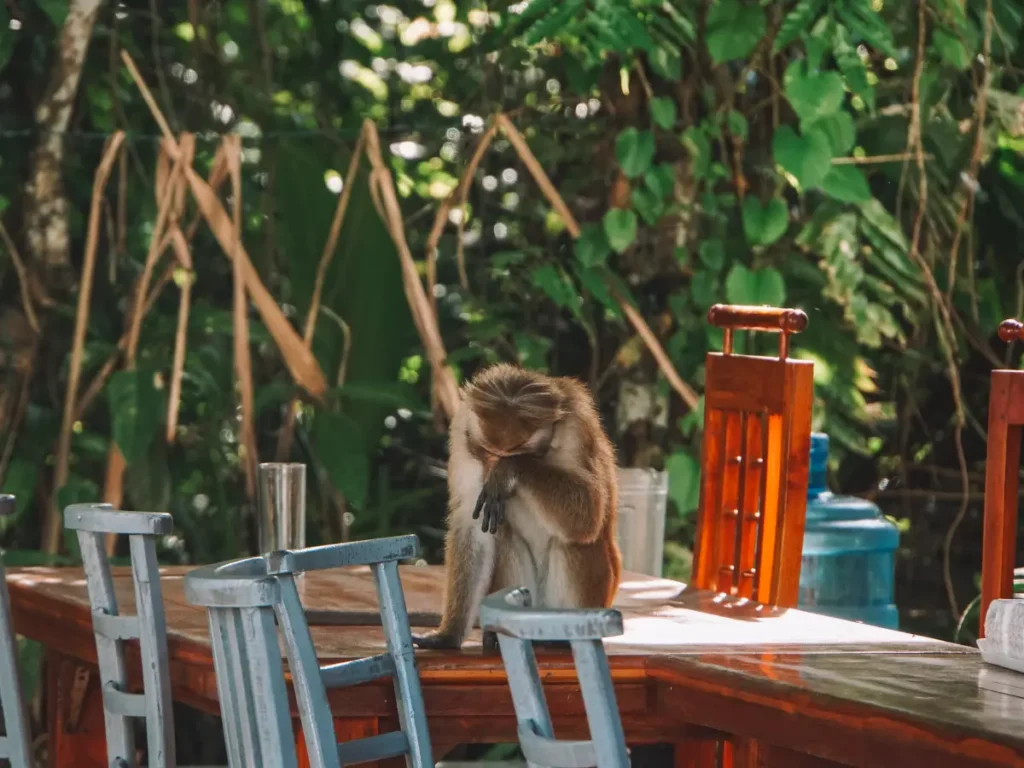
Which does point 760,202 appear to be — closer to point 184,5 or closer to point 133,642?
point 184,5

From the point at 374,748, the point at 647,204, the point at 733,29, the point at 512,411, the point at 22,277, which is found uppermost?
the point at 733,29

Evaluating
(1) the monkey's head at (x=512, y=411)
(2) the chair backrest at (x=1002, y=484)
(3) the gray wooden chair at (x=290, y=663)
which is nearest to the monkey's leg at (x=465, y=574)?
(1) the monkey's head at (x=512, y=411)

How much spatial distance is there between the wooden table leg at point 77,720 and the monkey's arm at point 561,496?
80 centimetres

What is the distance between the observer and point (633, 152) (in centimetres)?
379

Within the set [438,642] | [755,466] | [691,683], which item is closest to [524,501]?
[438,642]

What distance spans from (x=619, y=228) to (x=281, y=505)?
A: 1.57 m

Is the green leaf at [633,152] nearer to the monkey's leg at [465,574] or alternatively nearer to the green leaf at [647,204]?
the green leaf at [647,204]

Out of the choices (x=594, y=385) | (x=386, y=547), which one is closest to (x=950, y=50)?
(x=594, y=385)

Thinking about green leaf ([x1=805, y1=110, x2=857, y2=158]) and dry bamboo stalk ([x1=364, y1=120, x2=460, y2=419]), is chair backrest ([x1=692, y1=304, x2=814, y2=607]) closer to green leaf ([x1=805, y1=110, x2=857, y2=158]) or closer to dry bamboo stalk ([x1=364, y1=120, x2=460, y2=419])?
dry bamboo stalk ([x1=364, y1=120, x2=460, y2=419])

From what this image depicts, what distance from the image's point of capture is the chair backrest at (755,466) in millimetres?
2549

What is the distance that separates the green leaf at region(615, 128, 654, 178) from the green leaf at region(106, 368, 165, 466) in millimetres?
1124

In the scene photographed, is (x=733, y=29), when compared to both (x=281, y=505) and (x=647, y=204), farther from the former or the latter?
(x=281, y=505)

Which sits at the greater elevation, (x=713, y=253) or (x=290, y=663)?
(x=713, y=253)

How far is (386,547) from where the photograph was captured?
1.68m
